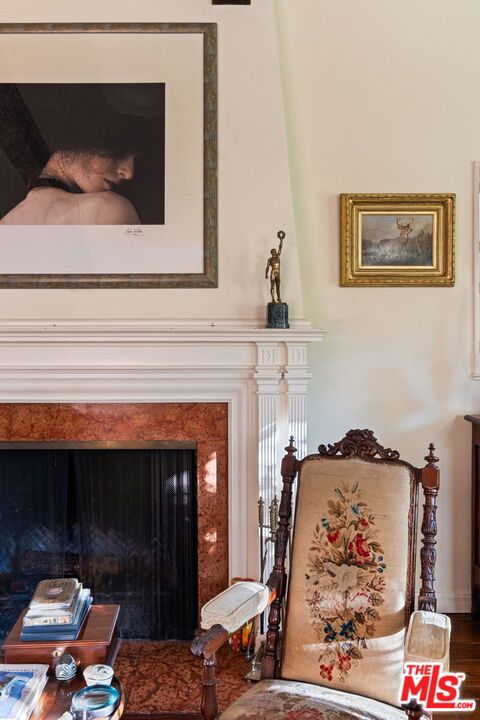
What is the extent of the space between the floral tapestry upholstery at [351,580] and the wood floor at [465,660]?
742 mm

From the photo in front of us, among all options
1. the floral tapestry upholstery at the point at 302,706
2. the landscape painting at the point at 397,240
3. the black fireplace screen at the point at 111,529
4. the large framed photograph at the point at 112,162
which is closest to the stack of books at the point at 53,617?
the floral tapestry upholstery at the point at 302,706

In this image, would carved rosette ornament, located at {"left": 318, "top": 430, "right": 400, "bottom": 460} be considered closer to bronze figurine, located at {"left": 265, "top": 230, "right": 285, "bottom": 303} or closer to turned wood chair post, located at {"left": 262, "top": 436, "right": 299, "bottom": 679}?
turned wood chair post, located at {"left": 262, "top": 436, "right": 299, "bottom": 679}

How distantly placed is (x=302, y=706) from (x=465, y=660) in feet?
4.54

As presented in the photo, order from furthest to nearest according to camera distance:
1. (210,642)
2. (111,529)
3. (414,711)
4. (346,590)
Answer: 1. (111,529)
2. (346,590)
3. (210,642)
4. (414,711)

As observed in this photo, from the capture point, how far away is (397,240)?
301 centimetres

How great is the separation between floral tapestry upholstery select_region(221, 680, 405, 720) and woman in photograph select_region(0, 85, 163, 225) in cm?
199

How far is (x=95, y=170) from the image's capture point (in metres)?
2.77

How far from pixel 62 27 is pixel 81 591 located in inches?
95.9

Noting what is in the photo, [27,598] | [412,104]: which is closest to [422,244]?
[412,104]

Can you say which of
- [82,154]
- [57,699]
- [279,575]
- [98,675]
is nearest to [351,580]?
[279,575]

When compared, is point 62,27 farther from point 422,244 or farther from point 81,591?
point 81,591

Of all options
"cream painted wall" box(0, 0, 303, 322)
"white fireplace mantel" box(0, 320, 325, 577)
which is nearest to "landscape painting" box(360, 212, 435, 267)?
"cream painted wall" box(0, 0, 303, 322)

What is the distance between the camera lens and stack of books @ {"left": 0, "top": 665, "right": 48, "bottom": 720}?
1.56 m

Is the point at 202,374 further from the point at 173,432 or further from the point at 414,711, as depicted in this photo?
the point at 414,711
